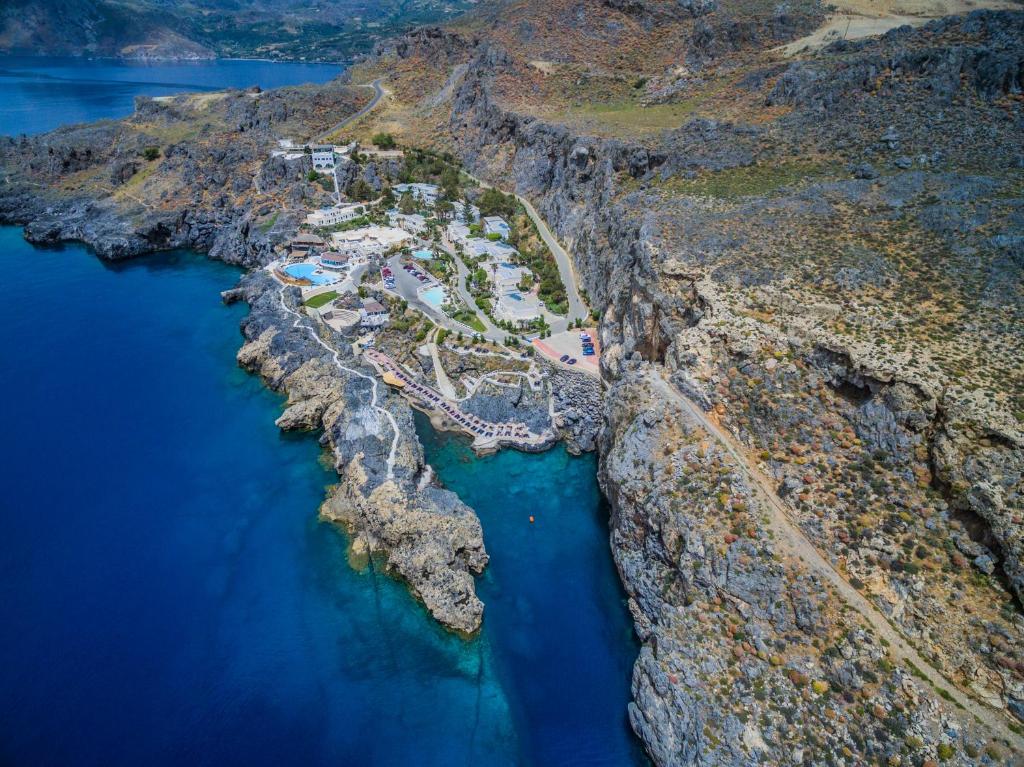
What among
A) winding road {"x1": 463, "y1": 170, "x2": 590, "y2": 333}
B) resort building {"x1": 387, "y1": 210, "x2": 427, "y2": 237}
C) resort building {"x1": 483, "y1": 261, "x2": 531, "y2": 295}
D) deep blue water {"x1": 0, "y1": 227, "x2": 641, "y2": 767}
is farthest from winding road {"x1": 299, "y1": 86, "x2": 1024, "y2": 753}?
resort building {"x1": 387, "y1": 210, "x2": 427, "y2": 237}

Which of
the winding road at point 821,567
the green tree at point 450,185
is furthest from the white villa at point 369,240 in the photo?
the winding road at point 821,567

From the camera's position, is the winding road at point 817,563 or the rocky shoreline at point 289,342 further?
the rocky shoreline at point 289,342

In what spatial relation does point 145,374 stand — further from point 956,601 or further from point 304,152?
point 956,601

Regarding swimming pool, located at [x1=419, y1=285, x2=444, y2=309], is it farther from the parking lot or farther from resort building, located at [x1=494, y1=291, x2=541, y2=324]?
the parking lot

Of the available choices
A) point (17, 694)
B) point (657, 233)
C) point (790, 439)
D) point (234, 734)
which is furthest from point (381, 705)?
point (657, 233)

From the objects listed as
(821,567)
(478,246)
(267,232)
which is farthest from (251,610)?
(267,232)

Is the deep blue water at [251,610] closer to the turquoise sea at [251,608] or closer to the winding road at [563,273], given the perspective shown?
the turquoise sea at [251,608]
